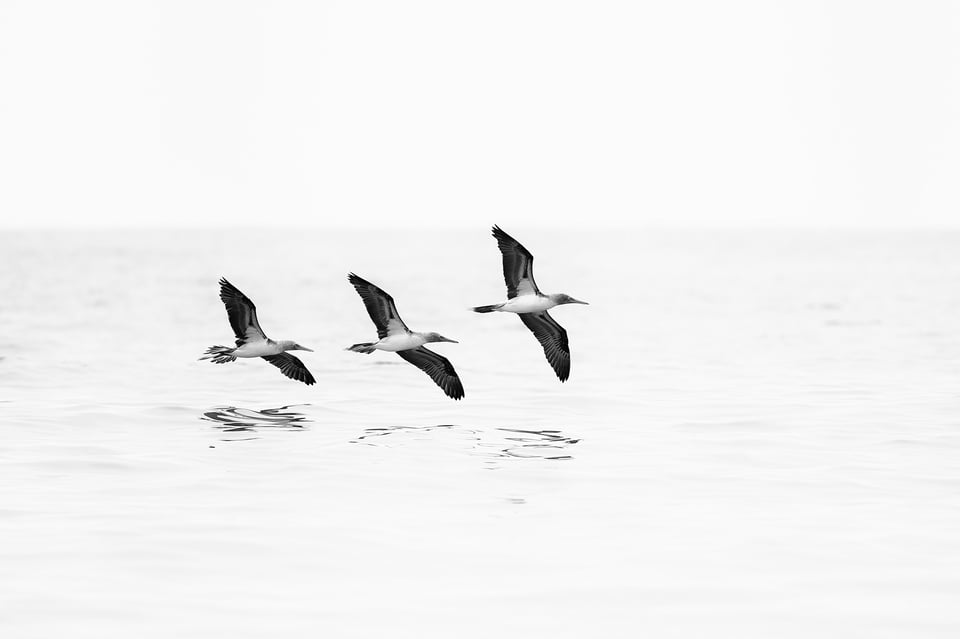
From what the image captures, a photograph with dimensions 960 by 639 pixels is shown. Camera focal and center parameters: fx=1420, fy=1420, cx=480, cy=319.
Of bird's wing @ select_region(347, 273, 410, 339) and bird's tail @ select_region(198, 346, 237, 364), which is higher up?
bird's wing @ select_region(347, 273, 410, 339)

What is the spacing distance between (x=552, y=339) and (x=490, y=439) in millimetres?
3620

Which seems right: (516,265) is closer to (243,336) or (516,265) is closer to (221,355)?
(243,336)

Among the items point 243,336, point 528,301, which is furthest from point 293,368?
point 528,301

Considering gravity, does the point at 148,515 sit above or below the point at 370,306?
below

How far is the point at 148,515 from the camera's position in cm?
1364

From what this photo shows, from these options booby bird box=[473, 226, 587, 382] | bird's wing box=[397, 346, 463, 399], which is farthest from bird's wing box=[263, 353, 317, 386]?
booby bird box=[473, 226, 587, 382]

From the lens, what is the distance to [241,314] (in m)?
20.1

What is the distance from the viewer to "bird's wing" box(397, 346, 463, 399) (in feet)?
A: 69.6

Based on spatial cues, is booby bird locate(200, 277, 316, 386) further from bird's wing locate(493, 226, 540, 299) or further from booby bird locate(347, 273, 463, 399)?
bird's wing locate(493, 226, 540, 299)

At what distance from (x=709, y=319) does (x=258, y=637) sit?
38.0 meters

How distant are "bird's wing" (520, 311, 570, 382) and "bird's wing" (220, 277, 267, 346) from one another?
4.12m

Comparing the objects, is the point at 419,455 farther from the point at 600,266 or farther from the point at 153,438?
the point at 600,266

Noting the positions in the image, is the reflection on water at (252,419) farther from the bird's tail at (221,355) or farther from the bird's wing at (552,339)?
the bird's wing at (552,339)

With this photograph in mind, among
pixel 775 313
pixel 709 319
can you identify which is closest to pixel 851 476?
→ pixel 709 319
